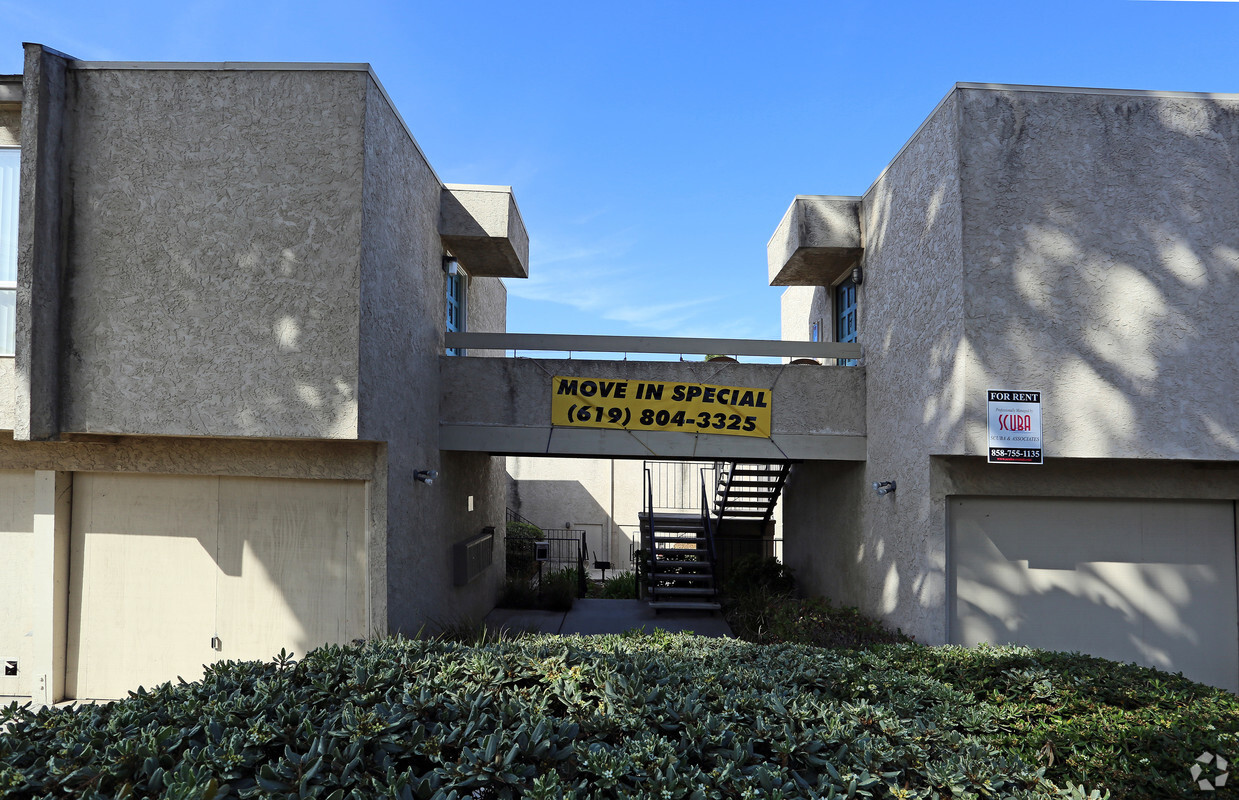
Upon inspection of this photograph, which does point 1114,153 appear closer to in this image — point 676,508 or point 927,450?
point 927,450

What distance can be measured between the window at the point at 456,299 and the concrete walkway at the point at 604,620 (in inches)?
165

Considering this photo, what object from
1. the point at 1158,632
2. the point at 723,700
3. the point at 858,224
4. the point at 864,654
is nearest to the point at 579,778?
the point at 723,700

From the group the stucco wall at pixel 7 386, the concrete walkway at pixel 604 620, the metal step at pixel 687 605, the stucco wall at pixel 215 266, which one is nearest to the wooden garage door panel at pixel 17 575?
the stucco wall at pixel 7 386

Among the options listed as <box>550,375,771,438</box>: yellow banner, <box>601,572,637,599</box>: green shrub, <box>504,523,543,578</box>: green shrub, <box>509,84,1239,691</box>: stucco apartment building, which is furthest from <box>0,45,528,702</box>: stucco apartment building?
<box>504,523,543,578</box>: green shrub

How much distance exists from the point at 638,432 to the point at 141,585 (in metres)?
5.66

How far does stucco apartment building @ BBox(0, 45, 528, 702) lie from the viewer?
20.3ft

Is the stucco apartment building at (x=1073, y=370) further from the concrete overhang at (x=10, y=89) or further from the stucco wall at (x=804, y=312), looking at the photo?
the concrete overhang at (x=10, y=89)

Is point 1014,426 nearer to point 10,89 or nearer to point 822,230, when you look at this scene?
point 822,230

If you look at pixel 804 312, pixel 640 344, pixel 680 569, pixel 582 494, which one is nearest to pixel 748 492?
pixel 680 569

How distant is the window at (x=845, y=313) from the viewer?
10.1 meters

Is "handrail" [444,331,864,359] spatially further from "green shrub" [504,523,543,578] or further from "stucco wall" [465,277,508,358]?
"green shrub" [504,523,543,578]

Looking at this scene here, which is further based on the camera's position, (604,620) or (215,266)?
(604,620)

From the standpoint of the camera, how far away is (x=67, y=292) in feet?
20.5

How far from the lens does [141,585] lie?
7.00 metres
